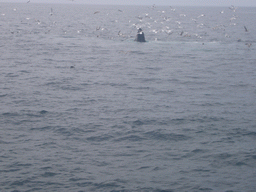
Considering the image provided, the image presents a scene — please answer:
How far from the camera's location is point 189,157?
18.8 meters

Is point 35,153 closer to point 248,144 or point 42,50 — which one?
point 248,144

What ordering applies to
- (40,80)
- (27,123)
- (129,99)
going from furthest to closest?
(40,80)
(129,99)
(27,123)

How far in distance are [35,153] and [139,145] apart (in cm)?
591

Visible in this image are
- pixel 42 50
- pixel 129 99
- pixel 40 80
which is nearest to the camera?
pixel 129 99

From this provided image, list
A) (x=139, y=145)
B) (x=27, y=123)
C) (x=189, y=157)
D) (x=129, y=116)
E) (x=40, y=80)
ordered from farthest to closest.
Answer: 1. (x=40, y=80)
2. (x=129, y=116)
3. (x=27, y=123)
4. (x=139, y=145)
5. (x=189, y=157)

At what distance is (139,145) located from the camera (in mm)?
20156

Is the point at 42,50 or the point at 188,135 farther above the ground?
the point at 42,50

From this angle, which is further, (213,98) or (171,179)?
(213,98)

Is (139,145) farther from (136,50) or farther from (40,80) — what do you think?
(136,50)

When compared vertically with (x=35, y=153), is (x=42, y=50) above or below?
above

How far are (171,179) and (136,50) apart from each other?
43.9m

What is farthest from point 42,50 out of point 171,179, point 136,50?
point 171,179

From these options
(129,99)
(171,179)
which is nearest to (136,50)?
(129,99)

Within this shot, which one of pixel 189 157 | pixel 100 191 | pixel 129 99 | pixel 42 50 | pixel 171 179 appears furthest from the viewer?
pixel 42 50
